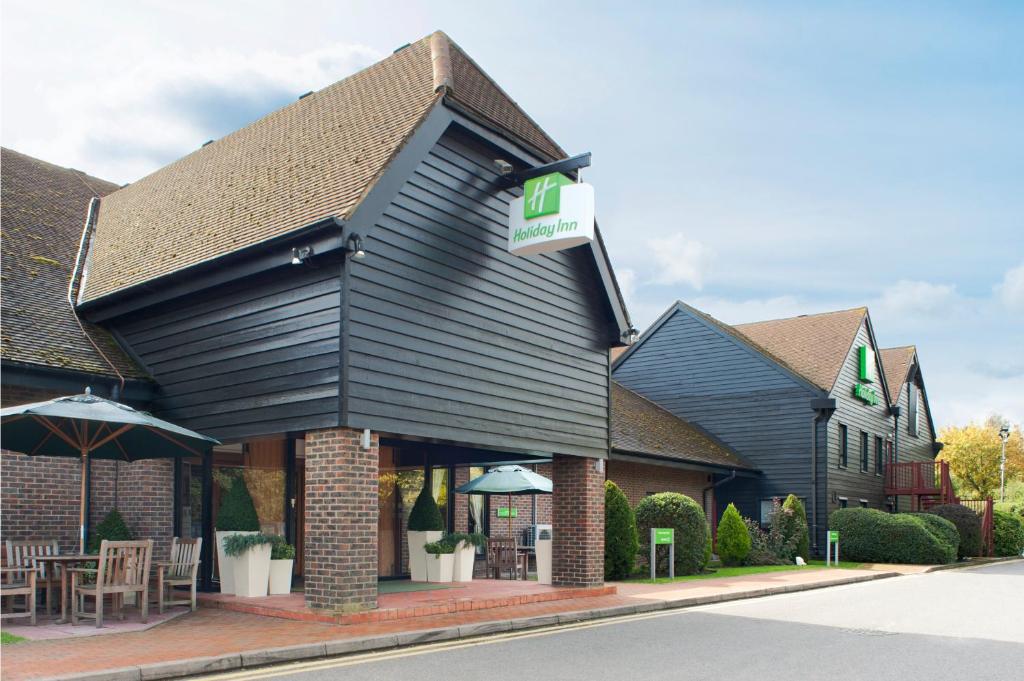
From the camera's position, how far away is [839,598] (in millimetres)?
16891

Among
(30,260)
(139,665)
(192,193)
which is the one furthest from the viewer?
(192,193)

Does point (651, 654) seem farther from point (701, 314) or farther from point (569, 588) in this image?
point (701, 314)

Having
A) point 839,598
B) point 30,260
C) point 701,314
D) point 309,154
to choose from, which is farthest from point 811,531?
point 30,260

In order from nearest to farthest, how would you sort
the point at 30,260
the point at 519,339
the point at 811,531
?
1. the point at 519,339
2. the point at 30,260
3. the point at 811,531

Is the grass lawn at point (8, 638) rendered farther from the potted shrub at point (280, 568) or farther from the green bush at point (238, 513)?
the potted shrub at point (280, 568)

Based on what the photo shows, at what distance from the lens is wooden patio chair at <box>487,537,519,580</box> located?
1817cm

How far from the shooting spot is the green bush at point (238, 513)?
13.3 meters

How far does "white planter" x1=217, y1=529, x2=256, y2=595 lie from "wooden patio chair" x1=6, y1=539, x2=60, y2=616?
2023 mm

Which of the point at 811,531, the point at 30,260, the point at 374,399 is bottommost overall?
the point at 811,531

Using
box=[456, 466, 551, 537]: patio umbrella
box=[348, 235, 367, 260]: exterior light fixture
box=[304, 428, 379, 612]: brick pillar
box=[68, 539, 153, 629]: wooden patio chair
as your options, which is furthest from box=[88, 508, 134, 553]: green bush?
box=[456, 466, 551, 537]: patio umbrella

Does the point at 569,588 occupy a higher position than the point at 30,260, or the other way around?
the point at 30,260

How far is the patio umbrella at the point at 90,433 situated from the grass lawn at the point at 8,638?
1.70 metres

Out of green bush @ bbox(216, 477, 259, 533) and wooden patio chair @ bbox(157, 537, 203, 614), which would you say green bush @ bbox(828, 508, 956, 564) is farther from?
wooden patio chair @ bbox(157, 537, 203, 614)

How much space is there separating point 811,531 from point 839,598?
13716mm
